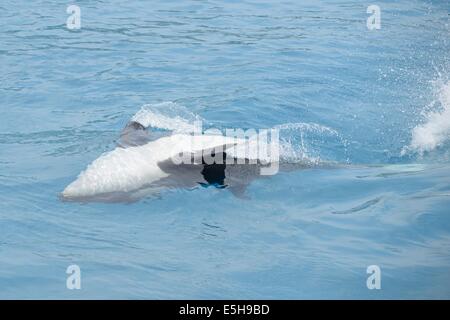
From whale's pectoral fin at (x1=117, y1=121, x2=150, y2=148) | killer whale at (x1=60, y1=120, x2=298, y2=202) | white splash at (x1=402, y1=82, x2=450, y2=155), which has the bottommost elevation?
killer whale at (x1=60, y1=120, x2=298, y2=202)

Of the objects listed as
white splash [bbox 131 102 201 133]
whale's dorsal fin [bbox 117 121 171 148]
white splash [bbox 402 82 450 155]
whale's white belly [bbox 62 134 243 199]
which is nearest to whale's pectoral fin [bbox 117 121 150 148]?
whale's dorsal fin [bbox 117 121 171 148]

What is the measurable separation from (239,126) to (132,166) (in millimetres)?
2806

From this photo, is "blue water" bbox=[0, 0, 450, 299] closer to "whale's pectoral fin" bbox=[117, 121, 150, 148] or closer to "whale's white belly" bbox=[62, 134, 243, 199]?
"whale's white belly" bbox=[62, 134, 243, 199]

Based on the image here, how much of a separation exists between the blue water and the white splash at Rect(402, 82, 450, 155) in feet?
0.10

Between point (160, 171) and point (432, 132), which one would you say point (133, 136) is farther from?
point (432, 132)

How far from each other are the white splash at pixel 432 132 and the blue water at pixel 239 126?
0.10 ft

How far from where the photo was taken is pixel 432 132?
33.1 ft

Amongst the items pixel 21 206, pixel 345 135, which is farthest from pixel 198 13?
pixel 21 206

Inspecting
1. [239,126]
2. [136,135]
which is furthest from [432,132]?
[136,135]

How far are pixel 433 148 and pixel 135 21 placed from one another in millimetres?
7383

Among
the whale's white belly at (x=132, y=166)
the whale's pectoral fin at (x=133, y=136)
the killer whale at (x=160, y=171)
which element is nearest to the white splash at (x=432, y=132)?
the killer whale at (x=160, y=171)

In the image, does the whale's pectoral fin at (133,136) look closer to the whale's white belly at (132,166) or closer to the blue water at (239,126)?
the whale's white belly at (132,166)

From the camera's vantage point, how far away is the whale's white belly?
7.75 metres
